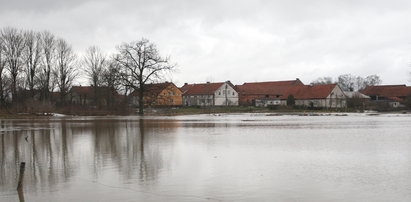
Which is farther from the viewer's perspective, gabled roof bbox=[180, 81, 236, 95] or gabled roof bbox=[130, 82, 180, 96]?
gabled roof bbox=[180, 81, 236, 95]

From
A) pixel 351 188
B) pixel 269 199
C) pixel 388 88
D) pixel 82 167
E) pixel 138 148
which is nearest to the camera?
pixel 269 199

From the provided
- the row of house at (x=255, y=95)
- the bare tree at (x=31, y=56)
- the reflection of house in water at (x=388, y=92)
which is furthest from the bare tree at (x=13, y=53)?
the reflection of house in water at (x=388, y=92)

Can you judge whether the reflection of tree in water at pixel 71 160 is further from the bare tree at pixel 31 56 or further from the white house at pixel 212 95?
the white house at pixel 212 95

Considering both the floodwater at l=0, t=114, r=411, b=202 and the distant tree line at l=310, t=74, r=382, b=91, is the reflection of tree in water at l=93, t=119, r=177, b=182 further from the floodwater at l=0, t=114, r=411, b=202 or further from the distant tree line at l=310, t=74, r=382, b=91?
the distant tree line at l=310, t=74, r=382, b=91

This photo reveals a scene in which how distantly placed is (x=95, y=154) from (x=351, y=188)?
9.47 metres

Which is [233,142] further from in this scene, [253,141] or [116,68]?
[116,68]

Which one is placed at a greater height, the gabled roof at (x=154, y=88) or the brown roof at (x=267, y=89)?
the brown roof at (x=267, y=89)

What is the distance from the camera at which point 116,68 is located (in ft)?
200

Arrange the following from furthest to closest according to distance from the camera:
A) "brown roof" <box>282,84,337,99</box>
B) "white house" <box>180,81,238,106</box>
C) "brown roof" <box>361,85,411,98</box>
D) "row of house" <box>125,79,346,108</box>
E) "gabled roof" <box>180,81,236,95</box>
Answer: "brown roof" <box>361,85,411,98</box> → "gabled roof" <box>180,81,236,95</box> → "white house" <box>180,81,238,106</box> → "brown roof" <box>282,84,337,99</box> → "row of house" <box>125,79,346,108</box>

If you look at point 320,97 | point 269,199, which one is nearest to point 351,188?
point 269,199

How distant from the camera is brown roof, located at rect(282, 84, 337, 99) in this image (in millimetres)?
102562

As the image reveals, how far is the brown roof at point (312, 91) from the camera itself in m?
103

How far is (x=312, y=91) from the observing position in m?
106

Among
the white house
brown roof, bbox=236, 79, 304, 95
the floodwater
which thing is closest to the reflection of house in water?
brown roof, bbox=236, 79, 304, 95
